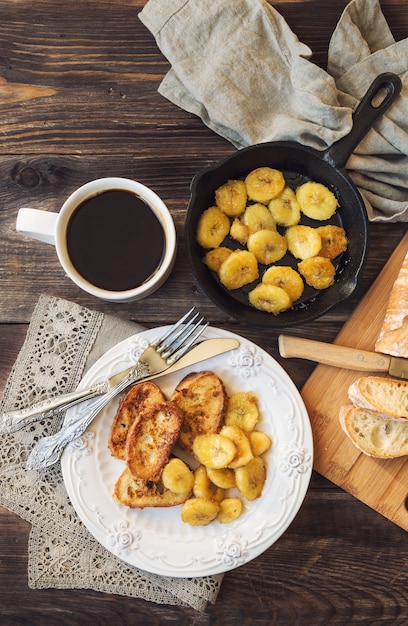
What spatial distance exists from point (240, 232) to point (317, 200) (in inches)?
7.5

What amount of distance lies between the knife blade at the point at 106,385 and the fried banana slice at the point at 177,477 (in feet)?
0.66

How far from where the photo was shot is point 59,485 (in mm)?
1427

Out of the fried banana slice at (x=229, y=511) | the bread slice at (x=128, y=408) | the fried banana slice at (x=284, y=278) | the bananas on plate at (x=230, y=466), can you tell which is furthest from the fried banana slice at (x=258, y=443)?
the fried banana slice at (x=284, y=278)

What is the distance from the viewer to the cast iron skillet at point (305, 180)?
4.33 ft

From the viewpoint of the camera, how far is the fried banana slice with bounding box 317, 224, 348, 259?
1376 millimetres

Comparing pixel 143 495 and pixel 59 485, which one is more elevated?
pixel 143 495

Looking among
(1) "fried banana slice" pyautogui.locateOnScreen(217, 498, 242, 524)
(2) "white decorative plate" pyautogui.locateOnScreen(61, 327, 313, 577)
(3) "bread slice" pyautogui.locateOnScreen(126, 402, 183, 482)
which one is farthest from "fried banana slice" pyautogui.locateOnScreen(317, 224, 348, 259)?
(1) "fried banana slice" pyautogui.locateOnScreen(217, 498, 242, 524)

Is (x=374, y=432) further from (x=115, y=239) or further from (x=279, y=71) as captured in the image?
(x=279, y=71)

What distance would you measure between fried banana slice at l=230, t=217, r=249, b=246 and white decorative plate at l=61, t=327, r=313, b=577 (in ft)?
0.70

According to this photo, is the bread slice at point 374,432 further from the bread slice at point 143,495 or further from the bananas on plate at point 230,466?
the bread slice at point 143,495

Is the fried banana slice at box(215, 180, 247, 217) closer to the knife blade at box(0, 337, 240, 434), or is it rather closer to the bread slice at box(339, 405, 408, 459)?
the knife blade at box(0, 337, 240, 434)

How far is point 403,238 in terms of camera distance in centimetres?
143

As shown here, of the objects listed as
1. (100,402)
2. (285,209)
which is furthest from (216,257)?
(100,402)

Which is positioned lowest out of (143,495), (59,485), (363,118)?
(59,485)
